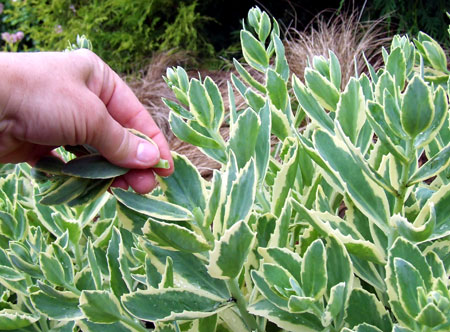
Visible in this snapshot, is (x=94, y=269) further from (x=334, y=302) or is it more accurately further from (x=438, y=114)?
(x=438, y=114)

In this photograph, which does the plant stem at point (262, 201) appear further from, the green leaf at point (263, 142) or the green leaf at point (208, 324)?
the green leaf at point (208, 324)

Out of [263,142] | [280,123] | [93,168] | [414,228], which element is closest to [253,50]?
[280,123]

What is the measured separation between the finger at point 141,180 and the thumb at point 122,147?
0.02 m

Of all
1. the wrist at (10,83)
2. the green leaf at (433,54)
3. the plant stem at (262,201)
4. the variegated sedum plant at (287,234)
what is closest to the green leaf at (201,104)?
the variegated sedum plant at (287,234)

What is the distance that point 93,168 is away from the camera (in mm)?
609

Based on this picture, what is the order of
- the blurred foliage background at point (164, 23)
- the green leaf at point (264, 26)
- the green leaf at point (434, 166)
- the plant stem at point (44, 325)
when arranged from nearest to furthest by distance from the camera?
1. the green leaf at point (434, 166)
2. the plant stem at point (44, 325)
3. the green leaf at point (264, 26)
4. the blurred foliage background at point (164, 23)

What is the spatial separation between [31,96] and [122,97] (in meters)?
0.18

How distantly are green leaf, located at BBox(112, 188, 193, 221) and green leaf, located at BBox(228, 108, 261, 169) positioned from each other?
0.10m

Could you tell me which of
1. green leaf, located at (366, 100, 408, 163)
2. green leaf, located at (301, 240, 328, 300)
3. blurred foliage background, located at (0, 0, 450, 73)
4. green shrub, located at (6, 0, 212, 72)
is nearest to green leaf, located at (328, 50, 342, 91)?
green leaf, located at (366, 100, 408, 163)

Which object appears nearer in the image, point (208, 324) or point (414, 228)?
Result: point (414, 228)

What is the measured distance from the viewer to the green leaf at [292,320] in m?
0.55

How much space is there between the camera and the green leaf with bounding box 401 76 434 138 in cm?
46

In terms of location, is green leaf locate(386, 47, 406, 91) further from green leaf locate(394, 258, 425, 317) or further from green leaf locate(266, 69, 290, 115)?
green leaf locate(394, 258, 425, 317)

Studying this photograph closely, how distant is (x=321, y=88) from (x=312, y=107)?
0.11ft
